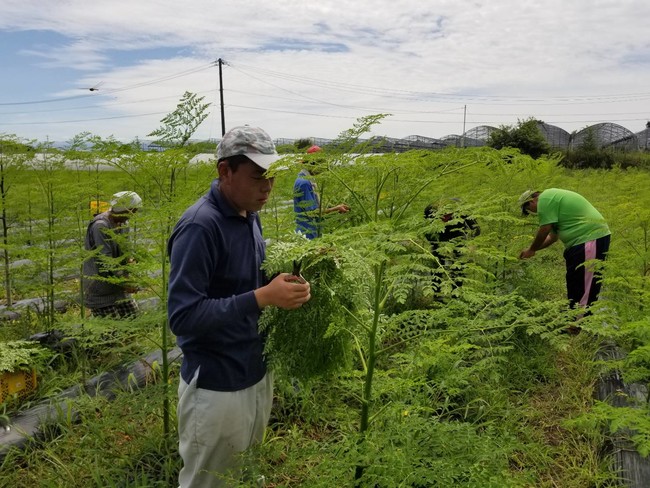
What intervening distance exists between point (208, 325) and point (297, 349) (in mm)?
330

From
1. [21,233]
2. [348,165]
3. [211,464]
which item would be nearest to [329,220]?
[348,165]

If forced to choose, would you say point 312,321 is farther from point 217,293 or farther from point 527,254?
point 527,254

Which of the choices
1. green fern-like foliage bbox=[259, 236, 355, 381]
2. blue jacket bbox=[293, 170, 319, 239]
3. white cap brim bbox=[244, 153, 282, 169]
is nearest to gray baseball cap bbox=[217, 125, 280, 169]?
white cap brim bbox=[244, 153, 282, 169]

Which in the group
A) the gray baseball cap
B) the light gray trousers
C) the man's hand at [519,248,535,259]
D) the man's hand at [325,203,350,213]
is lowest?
the light gray trousers

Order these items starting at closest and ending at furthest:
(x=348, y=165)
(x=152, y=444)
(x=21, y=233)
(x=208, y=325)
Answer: (x=208, y=325) < (x=348, y=165) < (x=152, y=444) < (x=21, y=233)

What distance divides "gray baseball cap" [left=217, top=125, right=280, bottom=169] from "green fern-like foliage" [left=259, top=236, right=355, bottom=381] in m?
0.32

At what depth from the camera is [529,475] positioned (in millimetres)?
1699

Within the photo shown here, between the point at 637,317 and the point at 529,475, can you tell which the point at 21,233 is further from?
the point at 637,317

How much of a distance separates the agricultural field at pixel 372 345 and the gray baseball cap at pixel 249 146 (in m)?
0.11

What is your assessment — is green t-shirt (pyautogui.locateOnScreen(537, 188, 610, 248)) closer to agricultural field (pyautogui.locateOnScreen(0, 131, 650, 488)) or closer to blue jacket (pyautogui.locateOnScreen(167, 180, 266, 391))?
agricultural field (pyautogui.locateOnScreen(0, 131, 650, 488))

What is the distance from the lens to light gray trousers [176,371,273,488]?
6.09ft

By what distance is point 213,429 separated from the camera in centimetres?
186

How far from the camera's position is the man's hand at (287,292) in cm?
152

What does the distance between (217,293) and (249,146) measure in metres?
0.59
